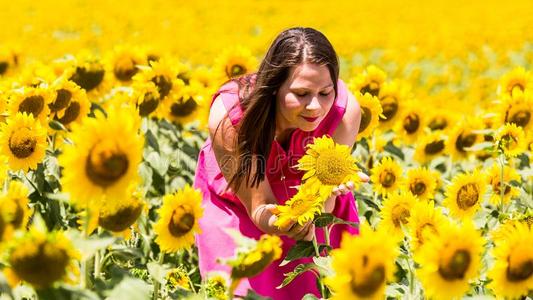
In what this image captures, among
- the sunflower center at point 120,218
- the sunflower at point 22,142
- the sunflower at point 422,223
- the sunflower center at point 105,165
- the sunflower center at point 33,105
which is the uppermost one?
the sunflower center at point 105,165

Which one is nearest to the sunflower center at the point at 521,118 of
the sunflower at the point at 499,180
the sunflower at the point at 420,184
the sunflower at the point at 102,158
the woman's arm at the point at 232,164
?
the sunflower at the point at 499,180

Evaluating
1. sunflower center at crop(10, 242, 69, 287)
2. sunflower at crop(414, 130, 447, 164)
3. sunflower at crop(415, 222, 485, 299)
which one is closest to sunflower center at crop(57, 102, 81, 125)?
sunflower at crop(414, 130, 447, 164)

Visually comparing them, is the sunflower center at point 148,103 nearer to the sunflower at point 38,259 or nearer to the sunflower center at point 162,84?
the sunflower center at point 162,84

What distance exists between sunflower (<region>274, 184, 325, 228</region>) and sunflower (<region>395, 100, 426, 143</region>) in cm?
184

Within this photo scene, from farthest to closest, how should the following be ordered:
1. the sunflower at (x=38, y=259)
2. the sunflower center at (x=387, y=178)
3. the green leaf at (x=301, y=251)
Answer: the sunflower center at (x=387, y=178) < the green leaf at (x=301, y=251) < the sunflower at (x=38, y=259)

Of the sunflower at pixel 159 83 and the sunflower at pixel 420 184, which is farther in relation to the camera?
the sunflower at pixel 159 83

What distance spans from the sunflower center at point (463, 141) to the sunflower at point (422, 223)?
1.78 m

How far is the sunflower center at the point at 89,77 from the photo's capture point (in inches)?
140

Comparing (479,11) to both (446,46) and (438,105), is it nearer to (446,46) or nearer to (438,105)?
(446,46)

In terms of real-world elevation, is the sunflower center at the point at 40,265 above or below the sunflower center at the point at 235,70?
above

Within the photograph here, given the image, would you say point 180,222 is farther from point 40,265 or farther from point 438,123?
point 438,123

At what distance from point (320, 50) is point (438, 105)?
4.73 m

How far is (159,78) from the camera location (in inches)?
139

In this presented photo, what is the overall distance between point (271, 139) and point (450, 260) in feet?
3.96
